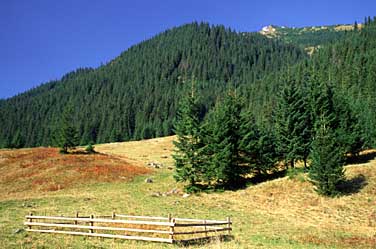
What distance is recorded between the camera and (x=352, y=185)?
36375mm

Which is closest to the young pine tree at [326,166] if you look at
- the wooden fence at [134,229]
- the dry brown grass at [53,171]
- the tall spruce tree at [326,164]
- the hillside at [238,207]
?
the tall spruce tree at [326,164]

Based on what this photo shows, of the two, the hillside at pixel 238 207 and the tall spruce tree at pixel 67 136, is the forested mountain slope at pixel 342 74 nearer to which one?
the hillside at pixel 238 207

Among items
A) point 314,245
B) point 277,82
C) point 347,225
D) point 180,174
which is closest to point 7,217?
point 180,174

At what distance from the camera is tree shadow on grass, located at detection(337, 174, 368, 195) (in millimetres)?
35009

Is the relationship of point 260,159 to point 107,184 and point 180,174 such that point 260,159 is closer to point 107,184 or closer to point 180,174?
point 180,174

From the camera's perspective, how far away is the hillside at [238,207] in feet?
67.1

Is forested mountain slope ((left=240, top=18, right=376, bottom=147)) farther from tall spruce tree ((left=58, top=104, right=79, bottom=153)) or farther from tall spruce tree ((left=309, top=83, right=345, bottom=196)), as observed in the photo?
tall spruce tree ((left=58, top=104, right=79, bottom=153))

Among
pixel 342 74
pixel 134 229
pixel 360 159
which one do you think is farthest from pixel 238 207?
pixel 342 74

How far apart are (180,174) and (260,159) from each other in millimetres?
10947

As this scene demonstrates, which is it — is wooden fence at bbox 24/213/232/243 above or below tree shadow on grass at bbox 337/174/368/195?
below

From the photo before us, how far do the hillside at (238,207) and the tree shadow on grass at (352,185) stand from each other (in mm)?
98

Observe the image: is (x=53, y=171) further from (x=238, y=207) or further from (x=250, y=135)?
(x=238, y=207)

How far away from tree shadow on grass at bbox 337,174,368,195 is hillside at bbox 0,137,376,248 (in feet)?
0.32

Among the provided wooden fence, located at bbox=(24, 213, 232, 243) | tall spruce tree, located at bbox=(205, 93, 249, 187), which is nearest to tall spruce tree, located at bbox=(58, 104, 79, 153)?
tall spruce tree, located at bbox=(205, 93, 249, 187)
